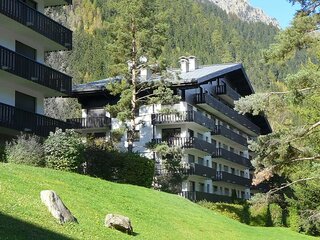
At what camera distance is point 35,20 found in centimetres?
2927

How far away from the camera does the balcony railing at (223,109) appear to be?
4884 centimetres

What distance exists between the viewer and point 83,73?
104m

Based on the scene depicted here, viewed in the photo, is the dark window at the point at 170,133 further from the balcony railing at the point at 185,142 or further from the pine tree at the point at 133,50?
the pine tree at the point at 133,50

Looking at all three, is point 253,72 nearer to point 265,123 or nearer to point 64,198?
point 265,123

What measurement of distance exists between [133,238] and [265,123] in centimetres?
5735

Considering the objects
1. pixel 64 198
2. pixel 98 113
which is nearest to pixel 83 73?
pixel 98 113

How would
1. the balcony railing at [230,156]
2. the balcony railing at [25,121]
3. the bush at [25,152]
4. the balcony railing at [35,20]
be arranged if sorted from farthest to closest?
1. the balcony railing at [230,156]
2. the balcony railing at [35,20]
3. the balcony railing at [25,121]
4. the bush at [25,152]

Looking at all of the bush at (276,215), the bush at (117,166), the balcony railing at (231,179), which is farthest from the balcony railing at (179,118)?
the bush at (117,166)

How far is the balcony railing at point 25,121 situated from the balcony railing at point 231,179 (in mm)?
25339

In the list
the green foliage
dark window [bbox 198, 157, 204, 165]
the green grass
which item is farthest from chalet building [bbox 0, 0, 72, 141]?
dark window [bbox 198, 157, 204, 165]

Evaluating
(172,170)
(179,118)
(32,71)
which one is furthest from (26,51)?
(179,118)

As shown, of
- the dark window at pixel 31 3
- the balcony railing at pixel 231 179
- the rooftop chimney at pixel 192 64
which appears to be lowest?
the balcony railing at pixel 231 179

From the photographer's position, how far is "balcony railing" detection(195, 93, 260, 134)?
48844 mm

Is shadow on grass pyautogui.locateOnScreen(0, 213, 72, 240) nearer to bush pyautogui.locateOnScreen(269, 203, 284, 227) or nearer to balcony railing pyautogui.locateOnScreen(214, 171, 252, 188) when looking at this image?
bush pyautogui.locateOnScreen(269, 203, 284, 227)
